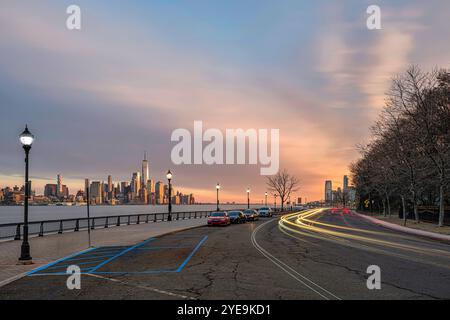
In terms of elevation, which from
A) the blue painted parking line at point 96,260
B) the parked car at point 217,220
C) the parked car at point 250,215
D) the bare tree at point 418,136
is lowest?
the parked car at point 250,215

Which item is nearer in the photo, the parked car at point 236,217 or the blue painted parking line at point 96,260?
the blue painted parking line at point 96,260

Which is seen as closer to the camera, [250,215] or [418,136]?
[418,136]

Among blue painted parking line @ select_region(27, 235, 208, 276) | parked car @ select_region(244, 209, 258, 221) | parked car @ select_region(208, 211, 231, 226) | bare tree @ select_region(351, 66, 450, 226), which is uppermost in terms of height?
bare tree @ select_region(351, 66, 450, 226)

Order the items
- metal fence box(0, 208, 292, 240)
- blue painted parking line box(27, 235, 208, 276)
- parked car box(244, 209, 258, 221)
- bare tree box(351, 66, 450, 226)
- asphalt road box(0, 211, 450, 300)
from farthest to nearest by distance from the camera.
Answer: parked car box(244, 209, 258, 221) → bare tree box(351, 66, 450, 226) → metal fence box(0, 208, 292, 240) → blue painted parking line box(27, 235, 208, 276) → asphalt road box(0, 211, 450, 300)

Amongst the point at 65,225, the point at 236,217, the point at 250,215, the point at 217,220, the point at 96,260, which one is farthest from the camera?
the point at 250,215

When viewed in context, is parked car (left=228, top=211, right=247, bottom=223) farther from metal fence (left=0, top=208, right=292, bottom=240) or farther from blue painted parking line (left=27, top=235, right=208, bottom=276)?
blue painted parking line (left=27, top=235, right=208, bottom=276)

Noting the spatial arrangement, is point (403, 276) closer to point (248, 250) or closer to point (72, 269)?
point (248, 250)

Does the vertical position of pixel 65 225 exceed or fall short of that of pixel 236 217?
it exceeds it

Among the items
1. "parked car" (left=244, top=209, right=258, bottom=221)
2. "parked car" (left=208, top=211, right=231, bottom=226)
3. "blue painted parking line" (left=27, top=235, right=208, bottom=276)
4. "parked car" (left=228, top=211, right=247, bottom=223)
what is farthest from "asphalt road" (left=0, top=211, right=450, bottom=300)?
"parked car" (left=244, top=209, right=258, bottom=221)

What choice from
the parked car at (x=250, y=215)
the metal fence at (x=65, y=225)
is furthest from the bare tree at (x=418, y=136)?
the metal fence at (x=65, y=225)

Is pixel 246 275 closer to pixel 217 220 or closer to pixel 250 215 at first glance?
pixel 217 220

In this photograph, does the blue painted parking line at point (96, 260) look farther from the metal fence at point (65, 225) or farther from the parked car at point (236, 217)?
the parked car at point (236, 217)

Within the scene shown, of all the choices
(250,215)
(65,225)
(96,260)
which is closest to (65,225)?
(65,225)
